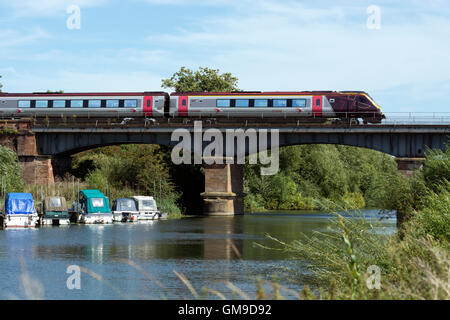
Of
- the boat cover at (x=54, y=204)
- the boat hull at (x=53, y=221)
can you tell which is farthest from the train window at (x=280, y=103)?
the boat hull at (x=53, y=221)

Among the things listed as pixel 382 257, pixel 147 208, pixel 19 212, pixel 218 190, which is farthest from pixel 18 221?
pixel 382 257

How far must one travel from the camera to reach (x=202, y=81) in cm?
9200

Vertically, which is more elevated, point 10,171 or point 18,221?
point 10,171

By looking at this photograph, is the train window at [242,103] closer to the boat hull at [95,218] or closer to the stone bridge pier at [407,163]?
the stone bridge pier at [407,163]

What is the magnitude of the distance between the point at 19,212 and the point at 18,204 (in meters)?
0.53

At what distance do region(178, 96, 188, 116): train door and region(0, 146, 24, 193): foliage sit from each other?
50.1 feet

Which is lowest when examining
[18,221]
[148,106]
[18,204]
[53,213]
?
[18,221]

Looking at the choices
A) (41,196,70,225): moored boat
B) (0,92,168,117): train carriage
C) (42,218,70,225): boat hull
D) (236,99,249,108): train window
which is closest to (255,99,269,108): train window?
(236,99,249,108): train window

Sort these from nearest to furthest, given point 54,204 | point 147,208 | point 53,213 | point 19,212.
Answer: point 19,212
point 53,213
point 54,204
point 147,208

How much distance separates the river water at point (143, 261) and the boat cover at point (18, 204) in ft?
5.88

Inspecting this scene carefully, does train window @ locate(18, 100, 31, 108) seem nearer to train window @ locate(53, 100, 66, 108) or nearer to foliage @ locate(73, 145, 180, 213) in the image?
train window @ locate(53, 100, 66, 108)

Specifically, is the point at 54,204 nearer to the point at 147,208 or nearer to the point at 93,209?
the point at 93,209

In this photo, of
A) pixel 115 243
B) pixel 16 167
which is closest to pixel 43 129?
pixel 16 167

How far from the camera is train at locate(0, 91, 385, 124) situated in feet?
210
